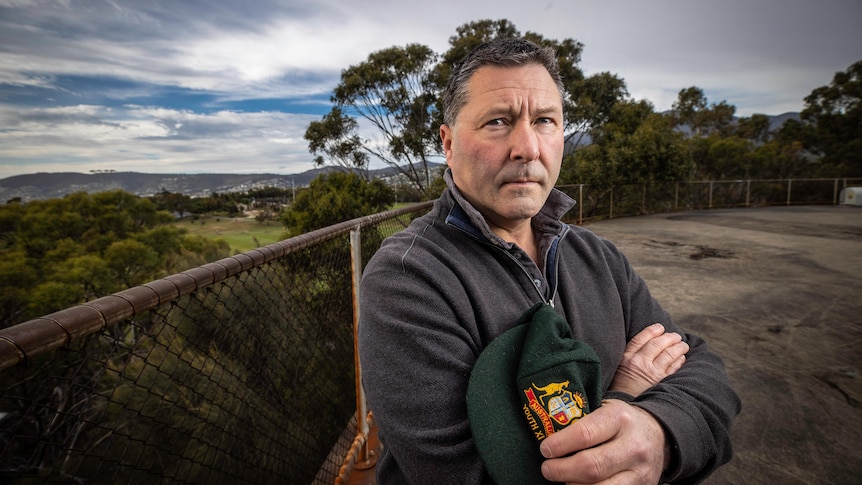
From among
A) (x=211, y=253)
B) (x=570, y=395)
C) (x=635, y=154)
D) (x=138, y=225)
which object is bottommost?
(x=211, y=253)

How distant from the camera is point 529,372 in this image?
0.78m

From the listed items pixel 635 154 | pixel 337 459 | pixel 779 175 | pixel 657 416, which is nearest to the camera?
pixel 657 416

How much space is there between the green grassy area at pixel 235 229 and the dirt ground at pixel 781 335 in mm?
27628

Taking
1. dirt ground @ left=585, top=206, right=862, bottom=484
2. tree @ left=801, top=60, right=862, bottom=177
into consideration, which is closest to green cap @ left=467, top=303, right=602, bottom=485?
dirt ground @ left=585, top=206, right=862, bottom=484

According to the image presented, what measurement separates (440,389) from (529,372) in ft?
0.59

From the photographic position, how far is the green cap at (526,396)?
0.74m

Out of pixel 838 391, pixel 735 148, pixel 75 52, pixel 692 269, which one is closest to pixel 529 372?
pixel 838 391

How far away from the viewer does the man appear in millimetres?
773

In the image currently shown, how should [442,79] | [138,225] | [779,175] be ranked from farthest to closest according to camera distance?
[138,225] → [779,175] → [442,79]

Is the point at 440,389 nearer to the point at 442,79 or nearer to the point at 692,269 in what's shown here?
the point at 692,269

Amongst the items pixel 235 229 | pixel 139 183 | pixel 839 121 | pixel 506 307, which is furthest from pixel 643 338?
pixel 235 229

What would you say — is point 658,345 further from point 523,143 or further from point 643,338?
point 523,143

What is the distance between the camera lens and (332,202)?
1485cm

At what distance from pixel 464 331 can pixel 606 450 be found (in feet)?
1.13
